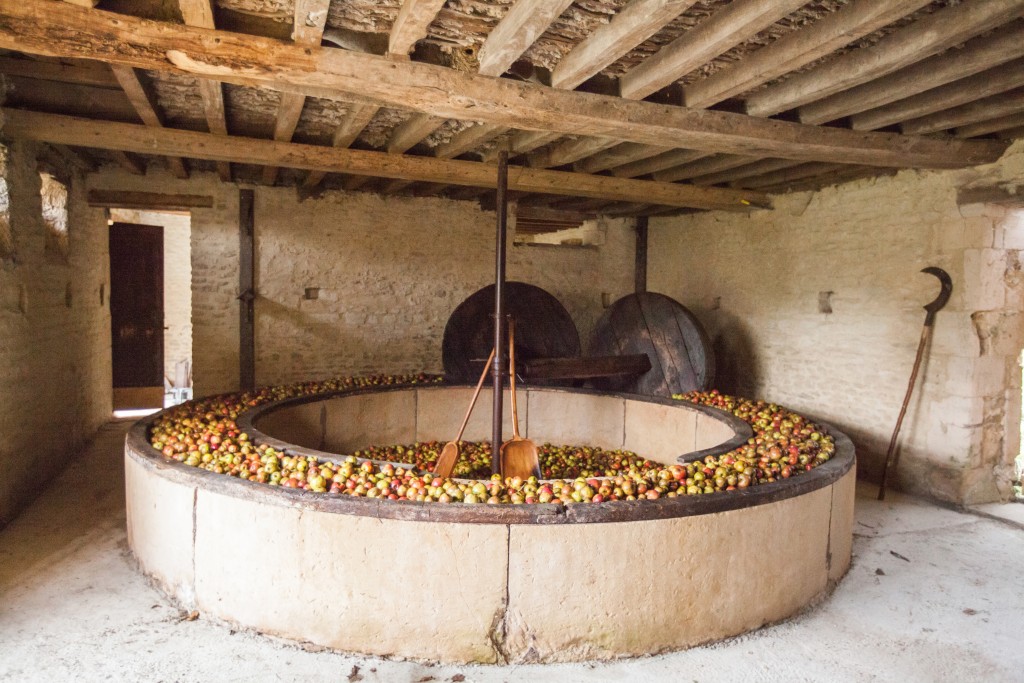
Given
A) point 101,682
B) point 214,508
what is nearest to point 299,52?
point 214,508

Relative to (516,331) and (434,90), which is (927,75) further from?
(516,331)

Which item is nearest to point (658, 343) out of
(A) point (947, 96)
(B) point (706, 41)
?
(A) point (947, 96)

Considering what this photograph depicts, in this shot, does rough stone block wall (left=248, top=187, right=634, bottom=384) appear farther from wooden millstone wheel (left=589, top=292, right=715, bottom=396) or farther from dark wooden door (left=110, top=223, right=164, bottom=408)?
dark wooden door (left=110, top=223, right=164, bottom=408)

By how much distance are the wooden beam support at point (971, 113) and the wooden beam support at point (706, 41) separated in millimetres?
1866

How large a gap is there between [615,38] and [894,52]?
4.42 ft

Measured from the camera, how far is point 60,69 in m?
3.91

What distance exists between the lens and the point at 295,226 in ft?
23.8

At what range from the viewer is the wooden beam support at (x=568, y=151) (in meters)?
4.79

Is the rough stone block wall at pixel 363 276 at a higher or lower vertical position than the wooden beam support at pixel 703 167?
lower

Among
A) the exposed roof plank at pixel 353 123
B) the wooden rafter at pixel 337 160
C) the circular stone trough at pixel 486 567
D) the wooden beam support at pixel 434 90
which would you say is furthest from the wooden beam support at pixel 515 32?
the wooden rafter at pixel 337 160

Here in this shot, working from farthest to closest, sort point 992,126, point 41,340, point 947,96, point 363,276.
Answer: point 363,276 → point 41,340 → point 992,126 → point 947,96

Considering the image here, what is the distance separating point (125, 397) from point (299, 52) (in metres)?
7.12

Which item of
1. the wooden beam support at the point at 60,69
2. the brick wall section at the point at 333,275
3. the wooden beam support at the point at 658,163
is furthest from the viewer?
the brick wall section at the point at 333,275

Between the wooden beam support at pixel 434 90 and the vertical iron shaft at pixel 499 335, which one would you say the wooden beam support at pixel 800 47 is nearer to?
the wooden beam support at pixel 434 90
